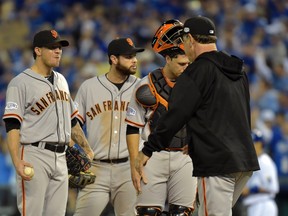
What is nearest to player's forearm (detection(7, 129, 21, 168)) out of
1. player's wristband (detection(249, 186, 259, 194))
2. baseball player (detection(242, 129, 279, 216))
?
baseball player (detection(242, 129, 279, 216))

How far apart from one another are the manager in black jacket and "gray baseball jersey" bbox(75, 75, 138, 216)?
6.63 ft

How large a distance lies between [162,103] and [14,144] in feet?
4.12

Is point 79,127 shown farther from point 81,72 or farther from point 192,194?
point 81,72

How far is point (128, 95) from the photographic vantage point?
7922 millimetres

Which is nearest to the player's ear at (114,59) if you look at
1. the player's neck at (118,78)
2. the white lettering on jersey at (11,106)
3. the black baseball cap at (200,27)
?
the player's neck at (118,78)

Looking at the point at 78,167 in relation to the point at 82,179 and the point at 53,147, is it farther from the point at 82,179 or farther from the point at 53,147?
the point at 53,147

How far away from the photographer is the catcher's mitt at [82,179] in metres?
7.44

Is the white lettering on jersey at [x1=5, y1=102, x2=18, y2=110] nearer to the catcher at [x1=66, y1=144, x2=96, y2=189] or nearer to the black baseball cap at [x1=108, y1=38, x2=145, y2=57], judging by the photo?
the catcher at [x1=66, y1=144, x2=96, y2=189]

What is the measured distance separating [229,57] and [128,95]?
88.6 inches

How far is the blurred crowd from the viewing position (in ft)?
43.4

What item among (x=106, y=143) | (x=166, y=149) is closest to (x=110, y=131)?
(x=106, y=143)

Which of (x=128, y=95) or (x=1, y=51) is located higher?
(x=1, y=51)

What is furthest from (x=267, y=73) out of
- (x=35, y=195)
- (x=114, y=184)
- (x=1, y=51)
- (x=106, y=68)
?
(x=35, y=195)

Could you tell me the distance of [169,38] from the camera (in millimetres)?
6977
